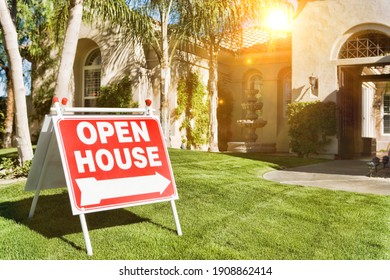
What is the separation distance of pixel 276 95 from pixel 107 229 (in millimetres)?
15255

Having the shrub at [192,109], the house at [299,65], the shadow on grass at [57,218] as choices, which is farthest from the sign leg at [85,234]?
the shrub at [192,109]

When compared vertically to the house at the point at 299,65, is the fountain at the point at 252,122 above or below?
below

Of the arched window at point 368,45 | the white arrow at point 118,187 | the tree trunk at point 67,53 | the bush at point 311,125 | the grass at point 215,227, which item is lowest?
the grass at point 215,227

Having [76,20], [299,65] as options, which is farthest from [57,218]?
[299,65]

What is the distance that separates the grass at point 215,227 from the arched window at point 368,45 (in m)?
10.2

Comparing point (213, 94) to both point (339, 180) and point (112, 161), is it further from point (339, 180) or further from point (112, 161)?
point (112, 161)

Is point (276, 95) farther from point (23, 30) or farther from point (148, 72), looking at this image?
point (23, 30)

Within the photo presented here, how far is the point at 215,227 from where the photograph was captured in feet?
15.1

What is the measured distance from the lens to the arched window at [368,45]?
595 inches

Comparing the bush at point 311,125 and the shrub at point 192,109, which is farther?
the shrub at point 192,109

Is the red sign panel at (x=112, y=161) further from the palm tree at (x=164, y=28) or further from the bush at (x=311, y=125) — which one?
the bush at (x=311, y=125)

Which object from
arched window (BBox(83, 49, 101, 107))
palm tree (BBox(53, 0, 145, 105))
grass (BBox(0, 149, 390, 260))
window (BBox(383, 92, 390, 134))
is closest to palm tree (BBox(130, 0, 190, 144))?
palm tree (BBox(53, 0, 145, 105))

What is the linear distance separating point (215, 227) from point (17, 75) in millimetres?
5456

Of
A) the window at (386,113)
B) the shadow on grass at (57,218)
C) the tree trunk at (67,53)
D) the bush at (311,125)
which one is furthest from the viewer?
the window at (386,113)
